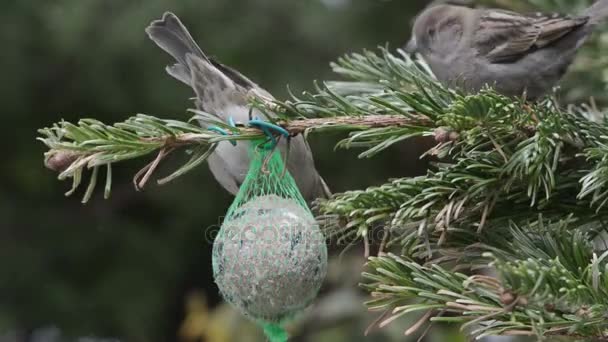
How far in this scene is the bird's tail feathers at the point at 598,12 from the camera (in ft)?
6.62

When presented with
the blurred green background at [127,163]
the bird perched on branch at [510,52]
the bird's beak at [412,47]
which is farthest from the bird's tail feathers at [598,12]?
the blurred green background at [127,163]

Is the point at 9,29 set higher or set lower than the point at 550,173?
higher

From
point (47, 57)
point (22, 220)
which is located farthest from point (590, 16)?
point (22, 220)

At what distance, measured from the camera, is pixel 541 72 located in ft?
7.39

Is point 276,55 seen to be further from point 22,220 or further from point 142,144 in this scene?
point 142,144

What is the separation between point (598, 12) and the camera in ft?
6.75

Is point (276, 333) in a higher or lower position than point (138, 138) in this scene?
lower

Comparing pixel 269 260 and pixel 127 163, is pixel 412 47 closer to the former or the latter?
pixel 269 260

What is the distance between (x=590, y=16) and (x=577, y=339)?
1.05 metres

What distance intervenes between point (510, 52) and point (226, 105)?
0.74 meters

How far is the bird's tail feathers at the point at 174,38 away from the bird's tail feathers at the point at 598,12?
0.92 meters

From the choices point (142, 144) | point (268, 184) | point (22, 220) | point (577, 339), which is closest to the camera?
point (577, 339)

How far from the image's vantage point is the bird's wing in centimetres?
226

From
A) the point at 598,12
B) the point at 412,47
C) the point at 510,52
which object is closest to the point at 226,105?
the point at 412,47
